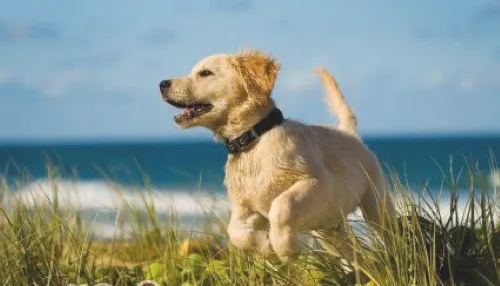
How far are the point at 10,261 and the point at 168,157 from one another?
177 ft

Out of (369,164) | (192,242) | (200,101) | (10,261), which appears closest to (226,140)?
(200,101)

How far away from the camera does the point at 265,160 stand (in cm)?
479

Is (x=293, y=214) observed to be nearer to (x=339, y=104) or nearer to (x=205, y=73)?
(x=205, y=73)

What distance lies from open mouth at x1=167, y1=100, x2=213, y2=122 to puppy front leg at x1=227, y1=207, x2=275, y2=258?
589 millimetres

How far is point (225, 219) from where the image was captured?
673 cm

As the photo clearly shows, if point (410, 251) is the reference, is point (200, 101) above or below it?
above

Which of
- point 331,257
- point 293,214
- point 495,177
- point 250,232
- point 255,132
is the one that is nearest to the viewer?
point 293,214

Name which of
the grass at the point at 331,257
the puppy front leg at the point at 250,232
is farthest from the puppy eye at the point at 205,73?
the grass at the point at 331,257

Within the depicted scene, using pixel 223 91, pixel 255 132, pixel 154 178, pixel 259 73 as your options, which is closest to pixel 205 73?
pixel 223 91

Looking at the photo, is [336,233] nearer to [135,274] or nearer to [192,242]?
[135,274]

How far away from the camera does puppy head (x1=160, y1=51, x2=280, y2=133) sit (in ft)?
16.2

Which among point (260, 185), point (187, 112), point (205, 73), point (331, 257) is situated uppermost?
point (205, 73)

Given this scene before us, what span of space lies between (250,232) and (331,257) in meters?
0.75

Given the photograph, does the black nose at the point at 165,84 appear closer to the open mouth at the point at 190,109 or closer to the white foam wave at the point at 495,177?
the open mouth at the point at 190,109
